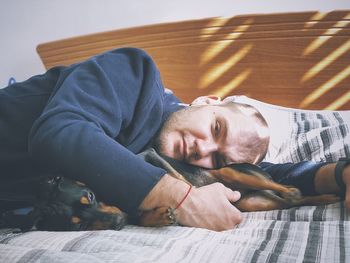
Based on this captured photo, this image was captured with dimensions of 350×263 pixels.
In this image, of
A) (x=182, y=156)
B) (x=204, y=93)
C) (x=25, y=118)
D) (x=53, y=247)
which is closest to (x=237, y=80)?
(x=204, y=93)

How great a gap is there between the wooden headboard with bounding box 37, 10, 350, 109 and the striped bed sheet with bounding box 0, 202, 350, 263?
117cm

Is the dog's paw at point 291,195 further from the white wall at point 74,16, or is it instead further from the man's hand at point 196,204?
the white wall at point 74,16

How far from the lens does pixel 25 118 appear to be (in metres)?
0.99

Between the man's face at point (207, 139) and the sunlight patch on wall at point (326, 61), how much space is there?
92 cm

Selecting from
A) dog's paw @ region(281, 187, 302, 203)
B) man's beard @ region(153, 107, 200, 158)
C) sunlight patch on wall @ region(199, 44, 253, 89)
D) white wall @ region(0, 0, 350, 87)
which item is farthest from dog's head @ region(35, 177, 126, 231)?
white wall @ region(0, 0, 350, 87)

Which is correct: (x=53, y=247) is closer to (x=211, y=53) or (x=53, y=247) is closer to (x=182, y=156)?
(x=182, y=156)

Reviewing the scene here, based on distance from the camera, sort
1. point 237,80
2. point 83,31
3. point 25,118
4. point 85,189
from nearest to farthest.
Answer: point 85,189 < point 25,118 < point 237,80 < point 83,31

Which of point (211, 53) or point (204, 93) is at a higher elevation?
point (211, 53)

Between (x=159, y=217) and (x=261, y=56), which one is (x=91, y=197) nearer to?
(x=159, y=217)

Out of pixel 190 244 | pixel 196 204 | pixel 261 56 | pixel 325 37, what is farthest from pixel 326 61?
pixel 190 244

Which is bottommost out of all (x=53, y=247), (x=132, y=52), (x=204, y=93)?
(x=204, y=93)

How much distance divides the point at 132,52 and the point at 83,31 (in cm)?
145

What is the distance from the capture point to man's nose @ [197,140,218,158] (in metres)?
1.05

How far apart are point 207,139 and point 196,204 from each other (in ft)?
0.98
